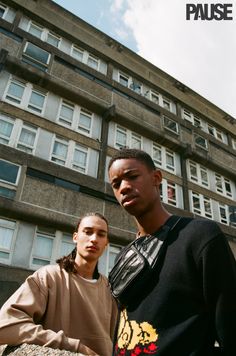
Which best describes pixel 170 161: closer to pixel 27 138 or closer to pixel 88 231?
pixel 27 138

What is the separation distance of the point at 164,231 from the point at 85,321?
4.15 feet

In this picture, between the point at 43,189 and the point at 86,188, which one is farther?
the point at 86,188

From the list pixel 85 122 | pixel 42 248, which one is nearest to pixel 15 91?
pixel 85 122

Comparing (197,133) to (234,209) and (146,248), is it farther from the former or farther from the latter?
(146,248)

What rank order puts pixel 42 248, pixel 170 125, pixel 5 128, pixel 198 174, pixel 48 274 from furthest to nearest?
1. pixel 170 125
2. pixel 198 174
3. pixel 5 128
4. pixel 42 248
5. pixel 48 274

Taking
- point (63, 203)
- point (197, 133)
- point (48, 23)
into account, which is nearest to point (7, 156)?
point (63, 203)

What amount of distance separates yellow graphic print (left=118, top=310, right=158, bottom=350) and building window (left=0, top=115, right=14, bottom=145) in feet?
39.4

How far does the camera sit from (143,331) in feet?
4.15

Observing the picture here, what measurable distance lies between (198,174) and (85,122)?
8.70m

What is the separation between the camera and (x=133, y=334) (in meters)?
1.30

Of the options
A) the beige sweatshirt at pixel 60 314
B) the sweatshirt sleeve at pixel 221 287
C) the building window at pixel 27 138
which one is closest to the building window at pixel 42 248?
the building window at pixel 27 138

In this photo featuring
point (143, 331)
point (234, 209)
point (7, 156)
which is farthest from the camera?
point (234, 209)

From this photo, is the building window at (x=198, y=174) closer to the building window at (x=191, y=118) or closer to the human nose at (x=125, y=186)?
the building window at (x=191, y=118)

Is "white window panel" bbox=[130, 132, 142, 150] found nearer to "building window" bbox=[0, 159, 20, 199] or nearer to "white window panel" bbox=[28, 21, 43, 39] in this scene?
"building window" bbox=[0, 159, 20, 199]
